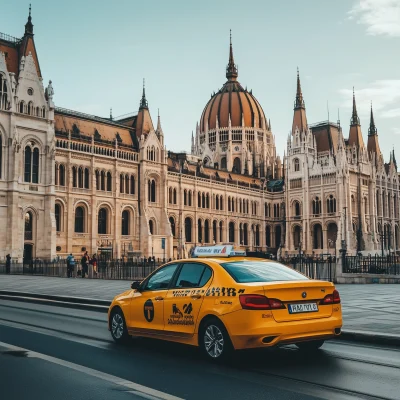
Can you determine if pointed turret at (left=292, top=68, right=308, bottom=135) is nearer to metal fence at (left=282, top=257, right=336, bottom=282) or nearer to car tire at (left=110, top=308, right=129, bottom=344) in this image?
metal fence at (left=282, top=257, right=336, bottom=282)

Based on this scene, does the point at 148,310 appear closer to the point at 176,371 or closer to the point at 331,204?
the point at 176,371

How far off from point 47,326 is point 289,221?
250ft

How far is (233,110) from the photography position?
10475 centimetres

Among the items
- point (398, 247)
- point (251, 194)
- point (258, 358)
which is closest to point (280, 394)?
point (258, 358)

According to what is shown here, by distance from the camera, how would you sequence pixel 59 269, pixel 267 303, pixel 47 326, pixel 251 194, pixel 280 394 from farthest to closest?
1. pixel 251 194
2. pixel 59 269
3. pixel 47 326
4. pixel 267 303
5. pixel 280 394

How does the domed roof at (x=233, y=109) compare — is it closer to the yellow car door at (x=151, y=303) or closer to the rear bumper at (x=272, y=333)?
the yellow car door at (x=151, y=303)

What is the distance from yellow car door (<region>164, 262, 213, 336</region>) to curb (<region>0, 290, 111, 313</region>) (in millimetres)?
7225

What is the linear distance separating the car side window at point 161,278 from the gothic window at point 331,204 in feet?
248

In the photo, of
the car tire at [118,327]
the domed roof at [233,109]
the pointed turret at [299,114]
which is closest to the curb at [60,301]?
the car tire at [118,327]

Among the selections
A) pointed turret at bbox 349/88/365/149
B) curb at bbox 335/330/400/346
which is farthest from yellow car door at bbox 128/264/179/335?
pointed turret at bbox 349/88/365/149

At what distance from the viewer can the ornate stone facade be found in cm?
4978

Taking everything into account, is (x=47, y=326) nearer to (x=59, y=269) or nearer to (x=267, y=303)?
(x=267, y=303)

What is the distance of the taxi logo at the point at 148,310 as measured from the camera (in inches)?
354

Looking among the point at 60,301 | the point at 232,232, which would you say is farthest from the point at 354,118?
the point at 60,301
